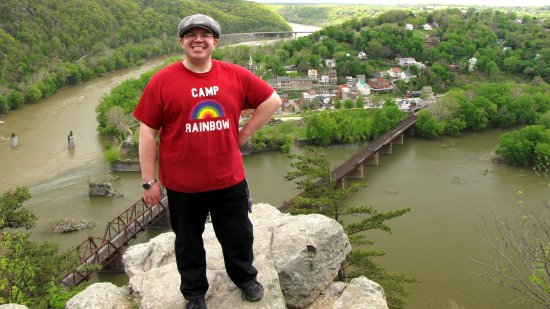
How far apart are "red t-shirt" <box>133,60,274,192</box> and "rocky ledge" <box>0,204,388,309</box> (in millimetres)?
1139

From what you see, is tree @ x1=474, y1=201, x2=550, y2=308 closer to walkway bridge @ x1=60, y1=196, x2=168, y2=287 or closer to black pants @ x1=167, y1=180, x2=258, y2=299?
black pants @ x1=167, y1=180, x2=258, y2=299

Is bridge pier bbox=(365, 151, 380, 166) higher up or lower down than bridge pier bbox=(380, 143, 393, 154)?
higher up

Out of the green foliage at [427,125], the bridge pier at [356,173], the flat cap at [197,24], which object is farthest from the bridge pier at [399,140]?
the flat cap at [197,24]

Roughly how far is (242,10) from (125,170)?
7415cm

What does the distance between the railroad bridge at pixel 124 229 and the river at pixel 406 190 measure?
624 millimetres

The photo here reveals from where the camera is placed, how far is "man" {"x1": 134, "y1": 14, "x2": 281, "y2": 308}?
290 cm

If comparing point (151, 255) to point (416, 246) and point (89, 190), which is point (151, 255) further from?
point (89, 190)

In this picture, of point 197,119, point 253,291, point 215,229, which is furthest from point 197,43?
point 253,291

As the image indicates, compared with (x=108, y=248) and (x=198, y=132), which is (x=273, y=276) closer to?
(x=198, y=132)

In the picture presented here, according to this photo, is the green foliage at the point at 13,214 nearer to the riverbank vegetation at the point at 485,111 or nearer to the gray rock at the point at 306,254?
Answer: the gray rock at the point at 306,254

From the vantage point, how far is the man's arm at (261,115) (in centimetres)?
321

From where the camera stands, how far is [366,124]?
90.3 ft

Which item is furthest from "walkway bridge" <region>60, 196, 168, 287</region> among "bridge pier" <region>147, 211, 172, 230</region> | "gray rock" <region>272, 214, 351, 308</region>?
"gray rock" <region>272, 214, 351, 308</region>

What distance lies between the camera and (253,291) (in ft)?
11.7
